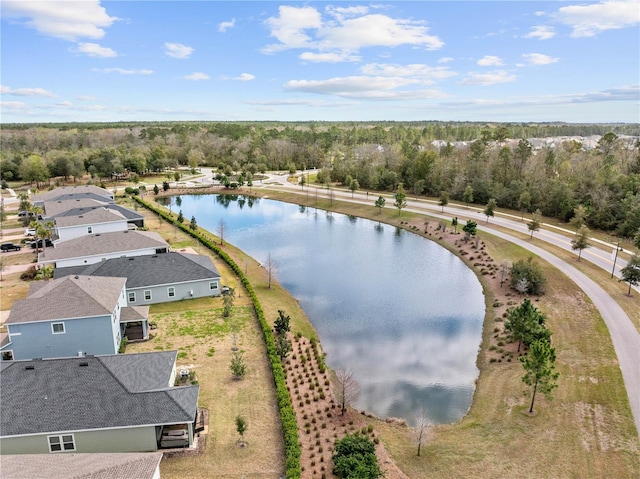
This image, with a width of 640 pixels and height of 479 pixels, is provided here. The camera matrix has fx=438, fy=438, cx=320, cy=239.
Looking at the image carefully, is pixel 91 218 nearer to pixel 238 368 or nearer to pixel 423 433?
pixel 238 368

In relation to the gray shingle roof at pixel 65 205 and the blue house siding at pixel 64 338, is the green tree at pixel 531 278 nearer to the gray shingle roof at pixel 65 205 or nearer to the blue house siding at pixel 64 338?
the blue house siding at pixel 64 338

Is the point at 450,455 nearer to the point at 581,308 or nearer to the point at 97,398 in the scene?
the point at 97,398

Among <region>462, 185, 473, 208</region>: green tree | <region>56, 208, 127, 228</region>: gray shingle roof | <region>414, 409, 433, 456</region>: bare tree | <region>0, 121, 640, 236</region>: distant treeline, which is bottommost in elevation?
<region>414, 409, 433, 456</region>: bare tree

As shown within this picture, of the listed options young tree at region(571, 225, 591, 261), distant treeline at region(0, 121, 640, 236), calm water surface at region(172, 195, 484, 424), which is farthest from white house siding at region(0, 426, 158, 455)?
distant treeline at region(0, 121, 640, 236)

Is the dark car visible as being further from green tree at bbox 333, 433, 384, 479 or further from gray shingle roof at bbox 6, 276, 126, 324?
green tree at bbox 333, 433, 384, 479

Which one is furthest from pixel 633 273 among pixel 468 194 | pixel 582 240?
pixel 468 194

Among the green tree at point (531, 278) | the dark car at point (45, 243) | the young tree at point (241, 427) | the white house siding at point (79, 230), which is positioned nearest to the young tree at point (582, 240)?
the green tree at point (531, 278)
